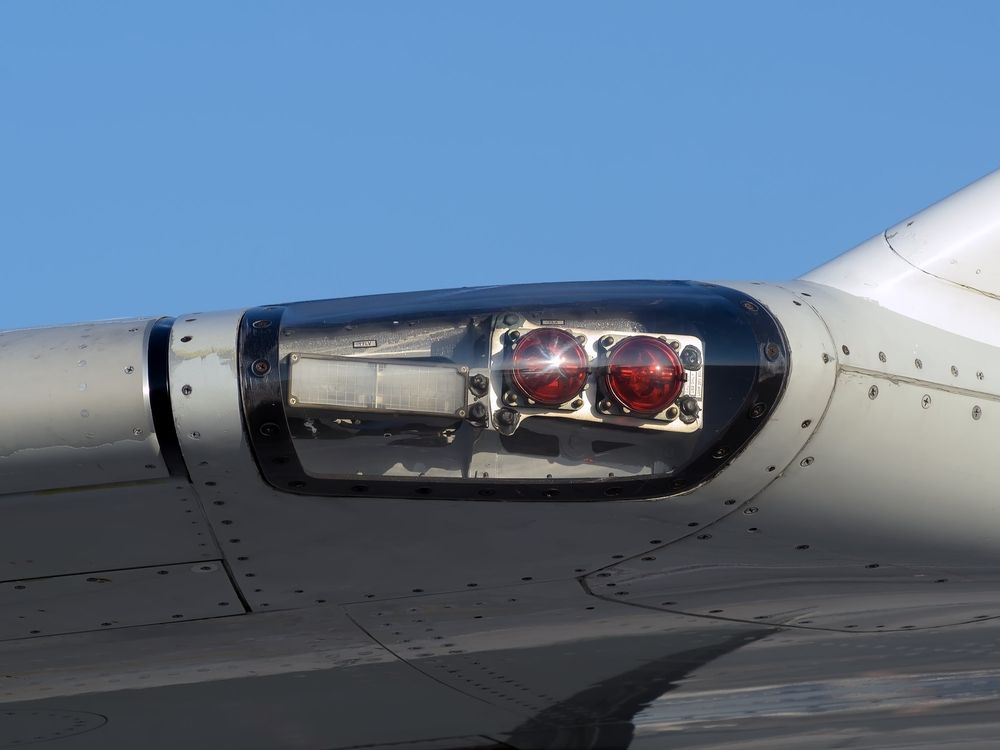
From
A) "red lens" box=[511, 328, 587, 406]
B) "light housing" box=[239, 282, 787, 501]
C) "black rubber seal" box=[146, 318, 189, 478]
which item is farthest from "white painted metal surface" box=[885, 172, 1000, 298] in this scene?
"black rubber seal" box=[146, 318, 189, 478]

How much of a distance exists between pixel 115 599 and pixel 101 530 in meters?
0.56

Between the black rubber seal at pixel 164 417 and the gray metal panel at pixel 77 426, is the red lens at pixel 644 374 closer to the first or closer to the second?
the black rubber seal at pixel 164 417

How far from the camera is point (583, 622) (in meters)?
6.02

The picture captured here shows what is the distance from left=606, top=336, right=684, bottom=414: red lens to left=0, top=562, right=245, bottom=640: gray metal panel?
197 centimetres

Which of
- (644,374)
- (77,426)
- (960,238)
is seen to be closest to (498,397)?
(644,374)

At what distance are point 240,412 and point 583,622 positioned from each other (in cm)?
215

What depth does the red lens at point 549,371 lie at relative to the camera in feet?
16.3

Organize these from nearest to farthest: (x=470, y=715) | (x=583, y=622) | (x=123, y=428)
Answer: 1. (x=123, y=428)
2. (x=583, y=622)
3. (x=470, y=715)

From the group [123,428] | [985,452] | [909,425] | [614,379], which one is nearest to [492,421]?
[614,379]

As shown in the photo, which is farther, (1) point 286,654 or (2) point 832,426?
(1) point 286,654

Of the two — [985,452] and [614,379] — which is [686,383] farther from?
[985,452]

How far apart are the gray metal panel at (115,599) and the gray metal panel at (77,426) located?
1.98 feet

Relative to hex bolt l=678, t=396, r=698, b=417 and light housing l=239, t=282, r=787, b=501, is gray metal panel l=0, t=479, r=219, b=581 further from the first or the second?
hex bolt l=678, t=396, r=698, b=417

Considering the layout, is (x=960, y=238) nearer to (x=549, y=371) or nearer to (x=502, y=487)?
(x=549, y=371)
